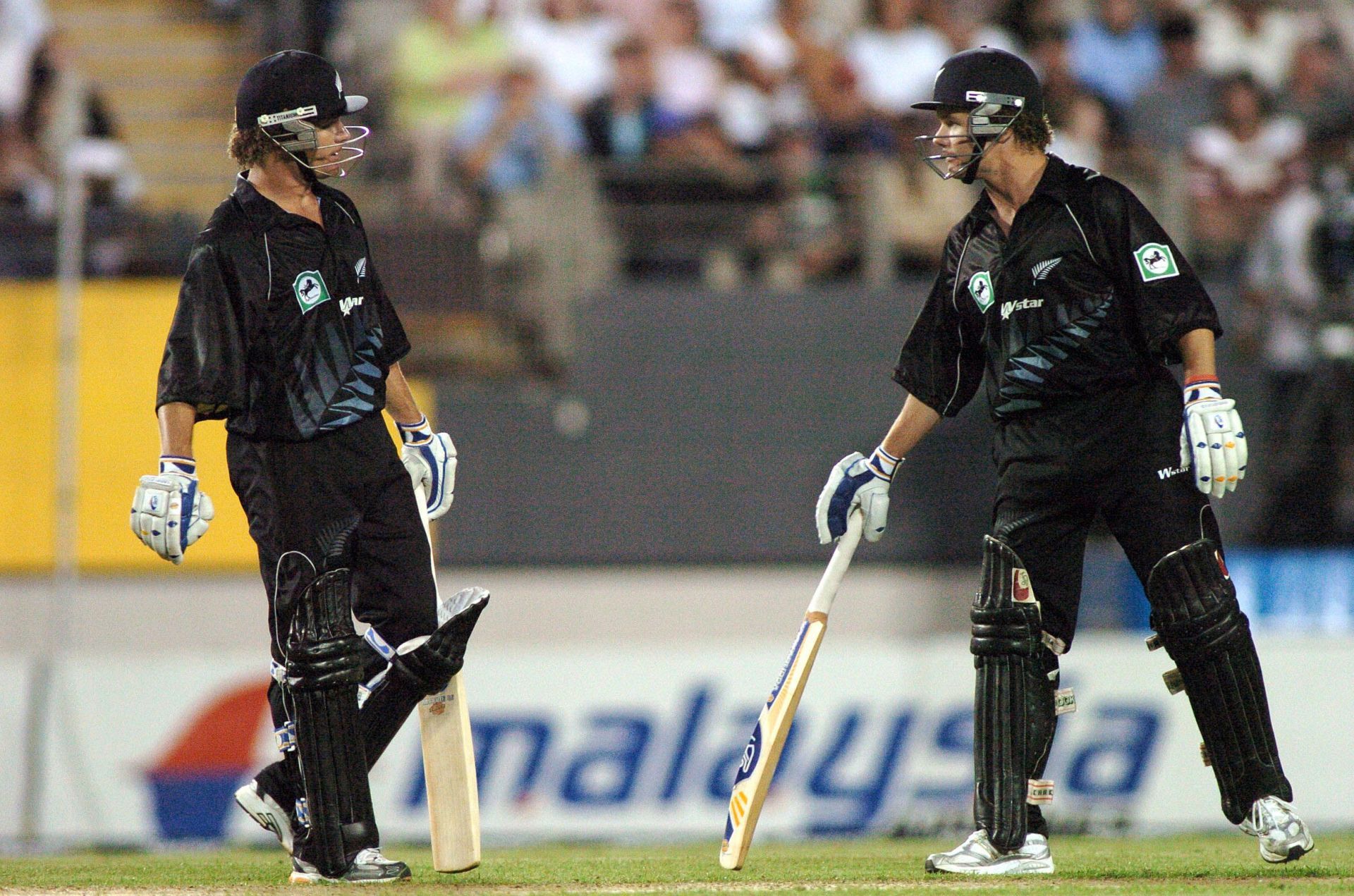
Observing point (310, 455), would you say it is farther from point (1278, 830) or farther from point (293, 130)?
point (1278, 830)

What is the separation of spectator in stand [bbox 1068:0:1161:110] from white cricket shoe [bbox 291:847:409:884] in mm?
7781

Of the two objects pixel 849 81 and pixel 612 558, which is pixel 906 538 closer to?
pixel 612 558

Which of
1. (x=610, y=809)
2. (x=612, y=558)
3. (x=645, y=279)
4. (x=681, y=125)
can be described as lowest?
(x=610, y=809)

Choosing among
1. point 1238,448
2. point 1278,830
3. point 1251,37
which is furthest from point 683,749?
point 1251,37

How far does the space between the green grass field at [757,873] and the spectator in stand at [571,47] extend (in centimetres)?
540

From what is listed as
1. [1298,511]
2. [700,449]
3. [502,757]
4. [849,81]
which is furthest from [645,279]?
[1298,511]

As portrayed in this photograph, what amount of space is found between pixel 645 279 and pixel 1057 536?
17.9 ft

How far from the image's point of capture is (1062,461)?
4.69 metres

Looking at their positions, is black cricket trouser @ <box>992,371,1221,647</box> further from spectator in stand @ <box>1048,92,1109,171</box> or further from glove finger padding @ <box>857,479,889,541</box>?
spectator in stand @ <box>1048,92,1109,171</box>

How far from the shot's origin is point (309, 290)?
467cm

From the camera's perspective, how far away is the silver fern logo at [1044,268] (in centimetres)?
469

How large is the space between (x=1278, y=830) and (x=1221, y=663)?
0.43 m

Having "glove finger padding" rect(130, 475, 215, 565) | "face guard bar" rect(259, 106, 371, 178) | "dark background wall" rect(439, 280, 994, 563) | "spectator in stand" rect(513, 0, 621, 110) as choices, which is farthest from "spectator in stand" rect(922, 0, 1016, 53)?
"glove finger padding" rect(130, 475, 215, 565)

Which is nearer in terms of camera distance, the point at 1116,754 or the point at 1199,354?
the point at 1199,354
